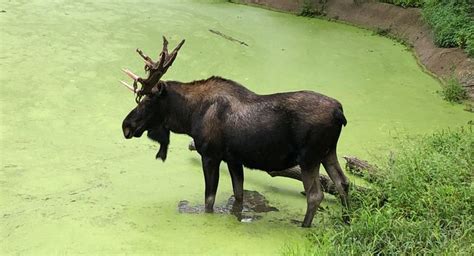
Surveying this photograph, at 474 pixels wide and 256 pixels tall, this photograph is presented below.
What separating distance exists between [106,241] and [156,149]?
1893mm

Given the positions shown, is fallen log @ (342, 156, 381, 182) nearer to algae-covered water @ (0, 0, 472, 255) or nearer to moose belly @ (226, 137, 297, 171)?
algae-covered water @ (0, 0, 472, 255)

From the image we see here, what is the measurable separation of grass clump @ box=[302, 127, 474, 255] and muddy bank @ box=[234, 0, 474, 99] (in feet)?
11.8

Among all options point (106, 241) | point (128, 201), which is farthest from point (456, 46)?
point (106, 241)

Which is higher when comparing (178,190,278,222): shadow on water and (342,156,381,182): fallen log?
(342,156,381,182): fallen log

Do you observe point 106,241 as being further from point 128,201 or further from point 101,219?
point 128,201

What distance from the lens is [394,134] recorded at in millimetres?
6730

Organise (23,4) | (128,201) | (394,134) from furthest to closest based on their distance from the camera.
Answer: (23,4), (394,134), (128,201)

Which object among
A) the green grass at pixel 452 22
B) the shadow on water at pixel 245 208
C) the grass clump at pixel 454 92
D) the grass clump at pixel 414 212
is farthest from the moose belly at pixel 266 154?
the green grass at pixel 452 22

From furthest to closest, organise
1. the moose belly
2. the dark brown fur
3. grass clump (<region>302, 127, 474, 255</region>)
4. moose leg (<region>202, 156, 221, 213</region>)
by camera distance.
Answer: moose leg (<region>202, 156, 221, 213</region>) → the moose belly → the dark brown fur → grass clump (<region>302, 127, 474, 255</region>)

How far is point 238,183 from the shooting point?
201 inches

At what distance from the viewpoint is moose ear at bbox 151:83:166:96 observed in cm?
514

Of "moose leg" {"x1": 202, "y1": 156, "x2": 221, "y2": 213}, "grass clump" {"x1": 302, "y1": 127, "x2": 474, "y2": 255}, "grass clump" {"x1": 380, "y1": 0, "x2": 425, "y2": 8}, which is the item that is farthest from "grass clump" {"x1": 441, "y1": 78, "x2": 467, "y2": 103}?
"moose leg" {"x1": 202, "y1": 156, "x2": 221, "y2": 213}

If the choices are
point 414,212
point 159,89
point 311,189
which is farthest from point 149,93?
point 414,212

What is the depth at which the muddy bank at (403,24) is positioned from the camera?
8844 mm
